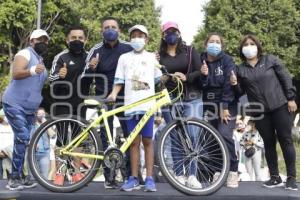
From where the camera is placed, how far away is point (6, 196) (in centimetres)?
391

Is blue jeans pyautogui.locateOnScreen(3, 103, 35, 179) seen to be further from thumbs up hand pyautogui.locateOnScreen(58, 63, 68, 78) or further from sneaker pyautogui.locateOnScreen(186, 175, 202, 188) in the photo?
sneaker pyautogui.locateOnScreen(186, 175, 202, 188)

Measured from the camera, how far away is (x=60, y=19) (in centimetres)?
3167

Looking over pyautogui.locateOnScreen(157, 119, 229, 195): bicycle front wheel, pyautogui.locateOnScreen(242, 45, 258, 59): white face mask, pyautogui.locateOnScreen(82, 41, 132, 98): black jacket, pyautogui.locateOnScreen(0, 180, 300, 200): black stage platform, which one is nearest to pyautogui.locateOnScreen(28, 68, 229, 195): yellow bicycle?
pyautogui.locateOnScreen(157, 119, 229, 195): bicycle front wheel

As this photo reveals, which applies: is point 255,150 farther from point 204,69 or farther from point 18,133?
point 18,133

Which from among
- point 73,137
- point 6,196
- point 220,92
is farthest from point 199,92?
point 6,196

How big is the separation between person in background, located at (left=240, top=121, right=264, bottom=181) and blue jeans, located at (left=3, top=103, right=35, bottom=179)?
537cm

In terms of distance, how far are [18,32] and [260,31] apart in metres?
15.5

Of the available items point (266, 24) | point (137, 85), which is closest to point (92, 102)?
point (137, 85)

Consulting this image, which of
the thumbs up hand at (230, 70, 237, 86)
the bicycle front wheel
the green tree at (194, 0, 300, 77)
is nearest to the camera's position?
the bicycle front wheel

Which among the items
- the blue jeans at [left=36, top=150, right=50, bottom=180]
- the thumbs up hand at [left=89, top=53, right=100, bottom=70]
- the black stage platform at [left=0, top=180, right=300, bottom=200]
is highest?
the thumbs up hand at [left=89, top=53, right=100, bottom=70]

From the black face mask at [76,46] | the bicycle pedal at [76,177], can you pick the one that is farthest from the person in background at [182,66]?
the bicycle pedal at [76,177]

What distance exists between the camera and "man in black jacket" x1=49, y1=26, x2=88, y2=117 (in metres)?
5.89

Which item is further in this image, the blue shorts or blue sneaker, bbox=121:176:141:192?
the blue shorts

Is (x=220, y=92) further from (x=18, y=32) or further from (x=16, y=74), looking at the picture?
(x=18, y=32)
